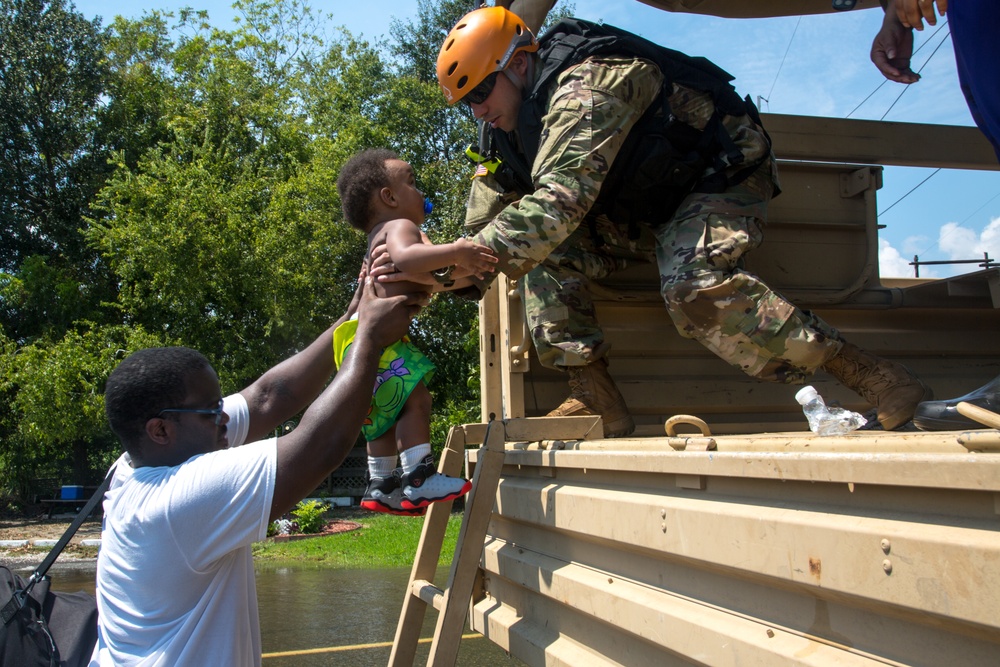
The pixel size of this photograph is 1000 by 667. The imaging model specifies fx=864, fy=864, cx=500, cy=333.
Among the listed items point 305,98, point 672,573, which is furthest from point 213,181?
point 672,573

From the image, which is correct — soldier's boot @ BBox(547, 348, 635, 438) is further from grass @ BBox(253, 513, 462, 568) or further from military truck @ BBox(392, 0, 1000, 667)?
grass @ BBox(253, 513, 462, 568)

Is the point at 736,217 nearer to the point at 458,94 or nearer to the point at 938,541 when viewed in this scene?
the point at 458,94

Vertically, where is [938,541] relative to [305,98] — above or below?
below

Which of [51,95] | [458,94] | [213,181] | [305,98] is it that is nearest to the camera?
[458,94]

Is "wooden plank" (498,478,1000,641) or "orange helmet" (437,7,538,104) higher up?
"orange helmet" (437,7,538,104)

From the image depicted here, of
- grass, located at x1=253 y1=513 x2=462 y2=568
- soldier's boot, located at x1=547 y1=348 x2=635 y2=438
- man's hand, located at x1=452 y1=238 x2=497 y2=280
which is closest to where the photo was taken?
man's hand, located at x1=452 y1=238 x2=497 y2=280

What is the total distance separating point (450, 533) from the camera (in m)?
11.5

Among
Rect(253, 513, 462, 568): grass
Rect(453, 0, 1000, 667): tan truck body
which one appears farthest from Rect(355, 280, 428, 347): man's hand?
Rect(253, 513, 462, 568): grass

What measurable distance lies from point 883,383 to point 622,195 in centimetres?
104

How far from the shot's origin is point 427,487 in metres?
2.62

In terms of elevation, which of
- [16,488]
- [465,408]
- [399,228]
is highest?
[399,228]

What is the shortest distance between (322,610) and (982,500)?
21.3 ft

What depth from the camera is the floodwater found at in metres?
5.27

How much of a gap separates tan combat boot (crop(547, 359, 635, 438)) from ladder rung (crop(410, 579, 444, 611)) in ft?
2.43
